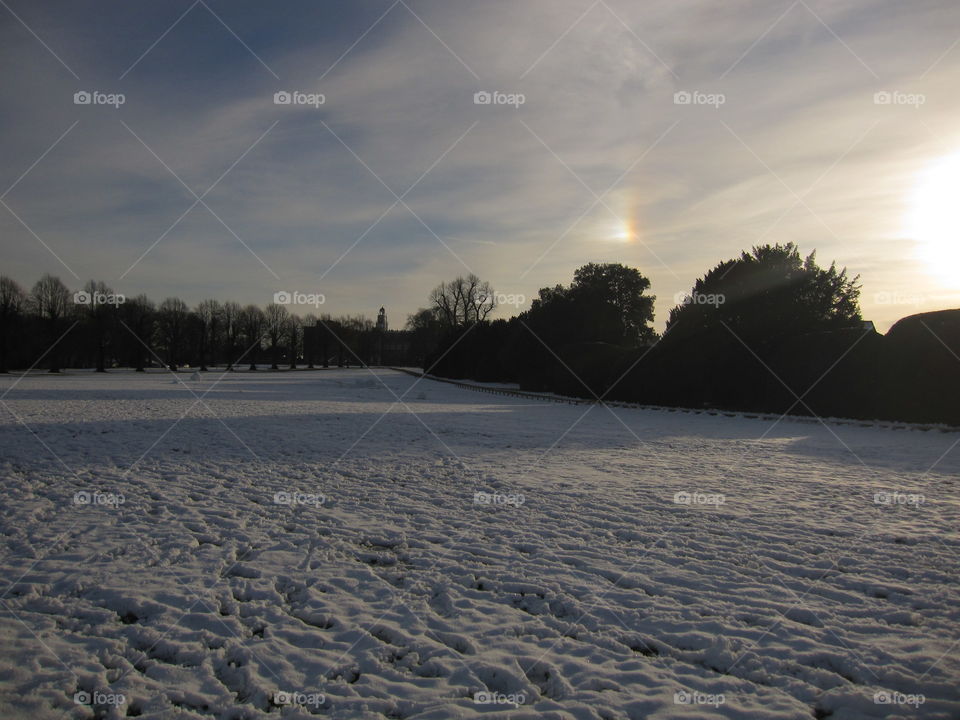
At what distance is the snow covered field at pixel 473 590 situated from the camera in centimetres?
380

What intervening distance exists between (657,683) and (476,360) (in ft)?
187

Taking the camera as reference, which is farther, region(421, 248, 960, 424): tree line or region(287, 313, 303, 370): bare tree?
region(287, 313, 303, 370): bare tree

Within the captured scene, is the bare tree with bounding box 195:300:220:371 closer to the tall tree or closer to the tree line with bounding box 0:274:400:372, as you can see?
the tree line with bounding box 0:274:400:372

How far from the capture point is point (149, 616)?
4699mm

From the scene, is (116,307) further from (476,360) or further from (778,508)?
(778,508)

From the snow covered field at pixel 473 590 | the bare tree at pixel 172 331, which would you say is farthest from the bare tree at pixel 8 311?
the snow covered field at pixel 473 590

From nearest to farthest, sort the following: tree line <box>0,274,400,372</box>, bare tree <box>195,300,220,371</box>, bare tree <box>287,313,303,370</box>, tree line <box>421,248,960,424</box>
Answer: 1. tree line <box>421,248,960,424</box>
2. tree line <box>0,274,400,372</box>
3. bare tree <box>195,300,220,371</box>
4. bare tree <box>287,313,303,370</box>

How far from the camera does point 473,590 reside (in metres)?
5.32

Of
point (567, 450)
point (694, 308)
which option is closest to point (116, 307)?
point (694, 308)

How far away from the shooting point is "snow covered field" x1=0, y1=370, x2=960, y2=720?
3799 millimetres

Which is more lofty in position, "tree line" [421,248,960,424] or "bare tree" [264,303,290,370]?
"bare tree" [264,303,290,370]

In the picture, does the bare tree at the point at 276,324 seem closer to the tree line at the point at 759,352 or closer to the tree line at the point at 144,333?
the tree line at the point at 144,333

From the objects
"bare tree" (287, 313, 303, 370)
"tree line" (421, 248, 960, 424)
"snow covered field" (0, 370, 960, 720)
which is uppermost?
"bare tree" (287, 313, 303, 370)

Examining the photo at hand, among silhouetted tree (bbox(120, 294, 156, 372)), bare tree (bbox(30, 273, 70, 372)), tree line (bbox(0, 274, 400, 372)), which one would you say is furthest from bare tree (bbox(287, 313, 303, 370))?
bare tree (bbox(30, 273, 70, 372))
